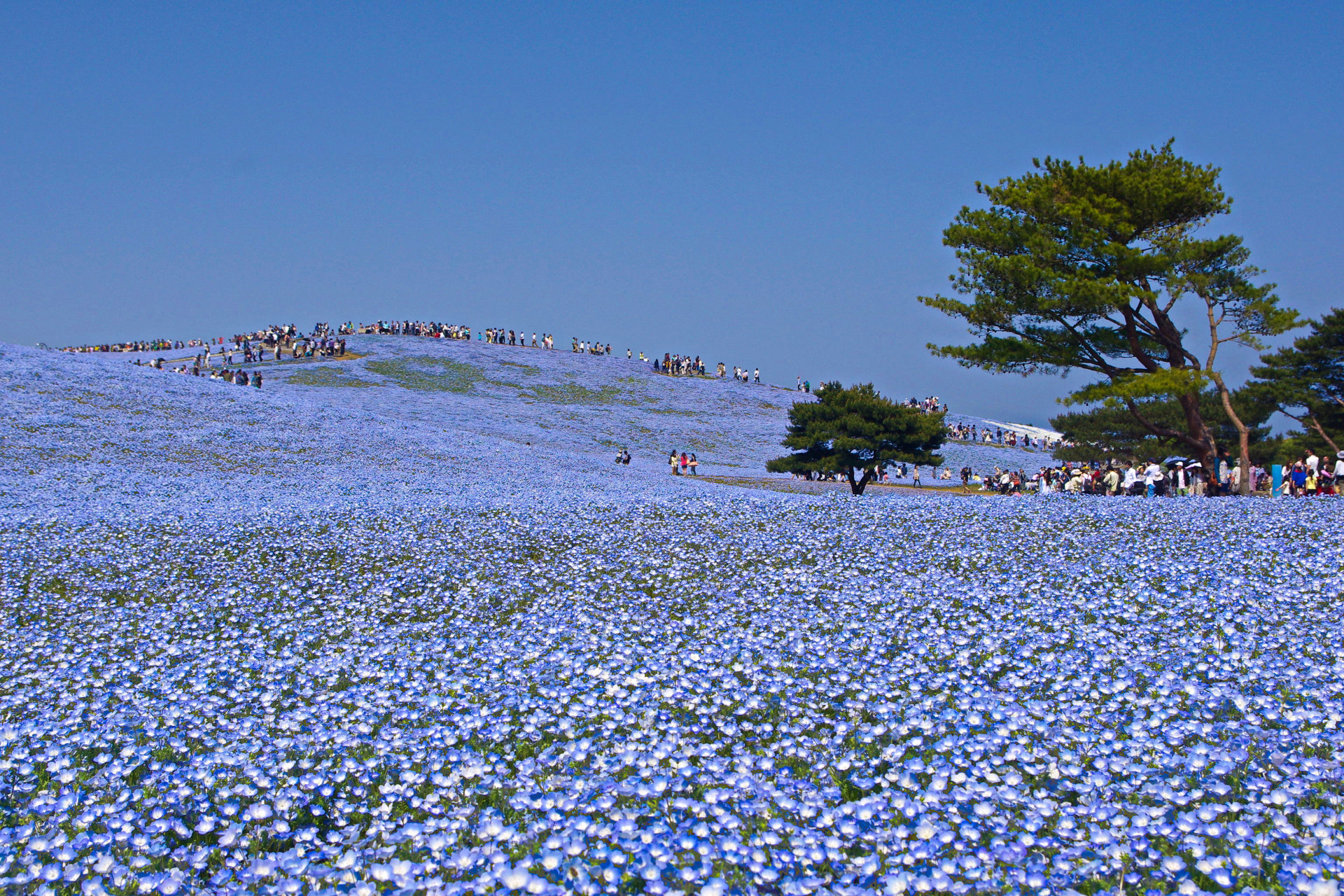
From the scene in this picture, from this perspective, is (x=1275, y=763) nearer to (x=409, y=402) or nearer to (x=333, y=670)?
(x=333, y=670)

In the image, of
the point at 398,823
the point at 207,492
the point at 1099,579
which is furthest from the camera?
the point at 207,492

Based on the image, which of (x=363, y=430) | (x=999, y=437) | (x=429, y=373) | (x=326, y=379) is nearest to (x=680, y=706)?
(x=363, y=430)

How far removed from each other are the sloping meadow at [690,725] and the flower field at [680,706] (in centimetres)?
3

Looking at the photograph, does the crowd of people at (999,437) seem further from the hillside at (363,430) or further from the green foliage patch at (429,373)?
the green foliage patch at (429,373)

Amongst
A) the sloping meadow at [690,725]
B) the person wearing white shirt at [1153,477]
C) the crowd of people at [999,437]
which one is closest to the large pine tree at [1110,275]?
the person wearing white shirt at [1153,477]

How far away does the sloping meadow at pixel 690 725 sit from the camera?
12.8ft

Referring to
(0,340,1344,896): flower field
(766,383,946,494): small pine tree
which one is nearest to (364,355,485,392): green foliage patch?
(766,383,946,494): small pine tree

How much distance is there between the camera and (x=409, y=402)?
4934cm

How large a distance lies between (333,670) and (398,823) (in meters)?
2.95

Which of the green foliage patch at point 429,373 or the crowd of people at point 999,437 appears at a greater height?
the green foliage patch at point 429,373

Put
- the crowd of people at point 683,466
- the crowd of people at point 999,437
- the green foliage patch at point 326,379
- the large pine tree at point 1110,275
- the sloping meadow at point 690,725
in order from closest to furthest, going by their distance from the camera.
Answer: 1. the sloping meadow at point 690,725
2. the large pine tree at point 1110,275
3. the crowd of people at point 683,466
4. the green foliage patch at point 326,379
5. the crowd of people at point 999,437

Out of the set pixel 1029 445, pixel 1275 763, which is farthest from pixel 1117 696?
pixel 1029 445

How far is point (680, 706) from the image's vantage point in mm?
5914

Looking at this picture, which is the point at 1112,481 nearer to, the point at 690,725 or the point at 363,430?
the point at 690,725
